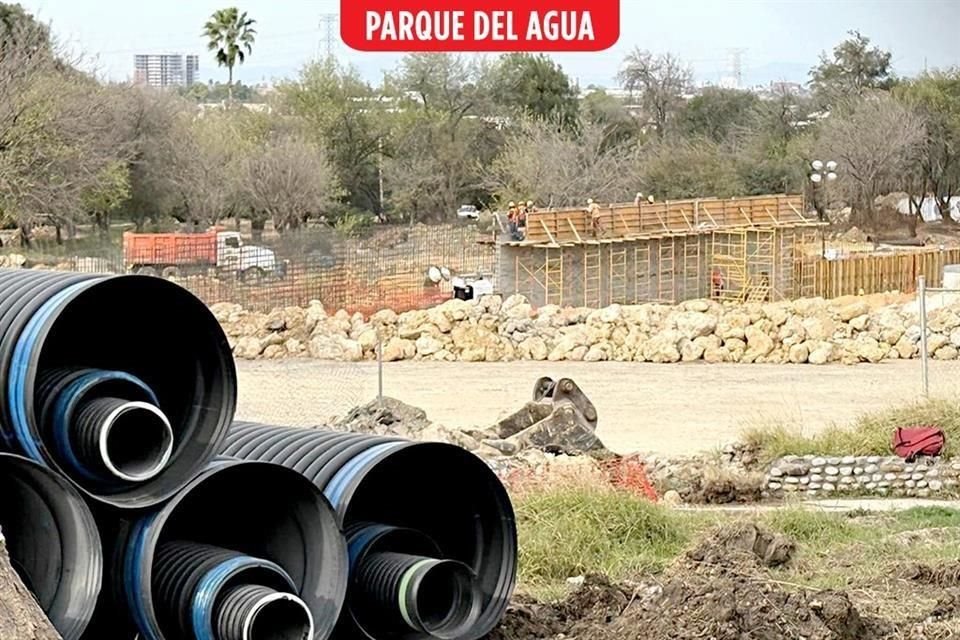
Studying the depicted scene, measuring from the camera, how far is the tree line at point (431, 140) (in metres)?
47.4

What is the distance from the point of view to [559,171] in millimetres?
62281

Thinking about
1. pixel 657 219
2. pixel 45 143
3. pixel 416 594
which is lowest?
pixel 416 594

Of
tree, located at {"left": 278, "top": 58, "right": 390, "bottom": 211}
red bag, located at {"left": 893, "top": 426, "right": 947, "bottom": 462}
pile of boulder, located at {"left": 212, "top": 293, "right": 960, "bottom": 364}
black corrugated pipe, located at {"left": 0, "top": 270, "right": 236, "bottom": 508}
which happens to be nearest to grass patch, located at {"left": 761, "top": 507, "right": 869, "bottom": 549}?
red bag, located at {"left": 893, "top": 426, "right": 947, "bottom": 462}

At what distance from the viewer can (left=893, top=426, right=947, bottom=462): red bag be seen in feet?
48.9

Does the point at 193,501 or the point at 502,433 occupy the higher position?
the point at 193,501

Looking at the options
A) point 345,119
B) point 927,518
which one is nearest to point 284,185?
point 345,119

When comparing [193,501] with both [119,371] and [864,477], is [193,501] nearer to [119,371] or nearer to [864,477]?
[119,371]

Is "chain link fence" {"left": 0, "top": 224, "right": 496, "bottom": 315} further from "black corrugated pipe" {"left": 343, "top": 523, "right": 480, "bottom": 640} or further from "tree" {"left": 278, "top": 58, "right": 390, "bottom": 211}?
"black corrugated pipe" {"left": 343, "top": 523, "right": 480, "bottom": 640}

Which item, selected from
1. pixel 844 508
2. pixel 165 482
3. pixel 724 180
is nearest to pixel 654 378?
pixel 844 508

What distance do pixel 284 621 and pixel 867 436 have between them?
34.4 feet

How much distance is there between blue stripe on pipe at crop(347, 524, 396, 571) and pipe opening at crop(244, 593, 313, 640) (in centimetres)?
65

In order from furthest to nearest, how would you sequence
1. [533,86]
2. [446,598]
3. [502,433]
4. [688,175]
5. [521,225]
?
[533,86], [688,175], [521,225], [502,433], [446,598]

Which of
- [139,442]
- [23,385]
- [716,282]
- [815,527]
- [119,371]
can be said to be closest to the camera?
[23,385]

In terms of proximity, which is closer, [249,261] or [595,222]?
[595,222]
